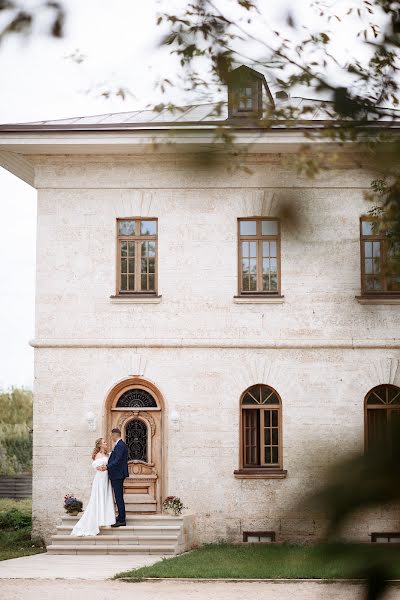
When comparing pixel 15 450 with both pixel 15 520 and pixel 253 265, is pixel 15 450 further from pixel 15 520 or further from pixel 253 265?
pixel 253 265

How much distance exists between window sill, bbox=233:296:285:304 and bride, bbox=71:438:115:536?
127 inches

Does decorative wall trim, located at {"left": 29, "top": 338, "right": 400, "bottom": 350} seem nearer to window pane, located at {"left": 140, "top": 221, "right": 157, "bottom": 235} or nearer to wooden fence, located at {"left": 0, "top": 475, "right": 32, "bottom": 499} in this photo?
window pane, located at {"left": 140, "top": 221, "right": 157, "bottom": 235}

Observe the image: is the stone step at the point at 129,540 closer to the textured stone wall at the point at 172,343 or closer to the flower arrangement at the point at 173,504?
the flower arrangement at the point at 173,504

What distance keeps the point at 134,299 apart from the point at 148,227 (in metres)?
1.23

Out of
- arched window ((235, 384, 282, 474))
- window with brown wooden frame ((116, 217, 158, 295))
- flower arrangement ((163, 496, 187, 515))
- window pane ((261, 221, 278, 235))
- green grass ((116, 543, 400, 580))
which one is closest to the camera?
green grass ((116, 543, 400, 580))

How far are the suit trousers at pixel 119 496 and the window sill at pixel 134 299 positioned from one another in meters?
3.00

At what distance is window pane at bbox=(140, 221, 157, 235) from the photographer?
1845cm

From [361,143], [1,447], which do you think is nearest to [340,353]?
[1,447]

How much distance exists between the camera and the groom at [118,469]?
56.2 ft

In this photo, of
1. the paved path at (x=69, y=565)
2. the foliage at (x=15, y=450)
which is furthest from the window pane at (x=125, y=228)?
the foliage at (x=15, y=450)

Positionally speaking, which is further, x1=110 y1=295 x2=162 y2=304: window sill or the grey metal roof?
x1=110 y1=295 x2=162 y2=304: window sill

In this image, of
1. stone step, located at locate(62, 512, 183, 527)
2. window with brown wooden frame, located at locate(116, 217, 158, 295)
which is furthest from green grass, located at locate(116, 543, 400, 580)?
window with brown wooden frame, located at locate(116, 217, 158, 295)

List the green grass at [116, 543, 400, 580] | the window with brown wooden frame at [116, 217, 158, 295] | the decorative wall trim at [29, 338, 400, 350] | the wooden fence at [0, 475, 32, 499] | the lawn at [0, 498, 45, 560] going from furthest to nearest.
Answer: the wooden fence at [0, 475, 32, 499], the window with brown wooden frame at [116, 217, 158, 295], the decorative wall trim at [29, 338, 400, 350], the lawn at [0, 498, 45, 560], the green grass at [116, 543, 400, 580]

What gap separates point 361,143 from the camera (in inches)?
60.4
